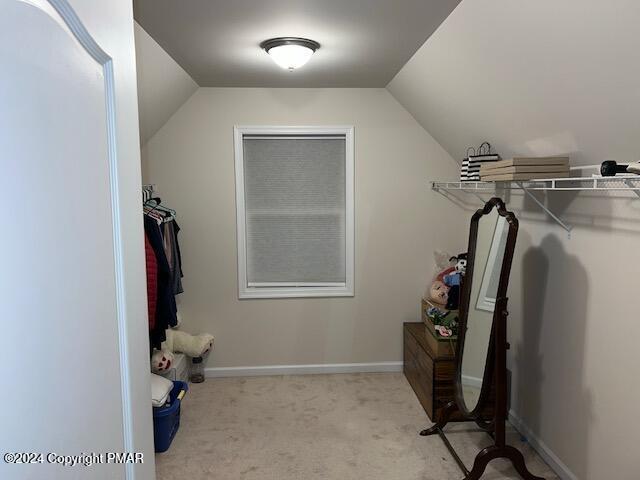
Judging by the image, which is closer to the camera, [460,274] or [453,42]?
[453,42]

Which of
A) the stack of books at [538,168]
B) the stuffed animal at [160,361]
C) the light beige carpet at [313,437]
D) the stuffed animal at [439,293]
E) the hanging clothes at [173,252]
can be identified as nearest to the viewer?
the stack of books at [538,168]

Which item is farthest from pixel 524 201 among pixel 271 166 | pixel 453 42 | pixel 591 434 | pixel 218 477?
pixel 218 477

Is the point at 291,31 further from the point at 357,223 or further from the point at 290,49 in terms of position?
the point at 357,223

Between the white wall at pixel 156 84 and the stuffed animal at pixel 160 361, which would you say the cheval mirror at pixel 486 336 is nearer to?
the stuffed animal at pixel 160 361

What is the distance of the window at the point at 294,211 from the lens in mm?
3795

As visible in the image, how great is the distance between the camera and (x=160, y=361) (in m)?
3.12

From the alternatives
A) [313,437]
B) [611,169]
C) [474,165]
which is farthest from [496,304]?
[313,437]

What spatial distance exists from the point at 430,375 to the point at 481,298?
2.59 ft

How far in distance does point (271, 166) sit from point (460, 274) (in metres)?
1.65

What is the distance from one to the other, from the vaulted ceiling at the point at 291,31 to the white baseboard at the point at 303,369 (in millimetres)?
2262

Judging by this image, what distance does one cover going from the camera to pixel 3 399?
1.70ft

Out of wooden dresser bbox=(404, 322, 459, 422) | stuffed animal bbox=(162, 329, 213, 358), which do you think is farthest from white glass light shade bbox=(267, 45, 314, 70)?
stuffed animal bbox=(162, 329, 213, 358)

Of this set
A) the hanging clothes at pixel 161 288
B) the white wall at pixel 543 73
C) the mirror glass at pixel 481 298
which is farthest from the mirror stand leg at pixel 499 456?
the hanging clothes at pixel 161 288

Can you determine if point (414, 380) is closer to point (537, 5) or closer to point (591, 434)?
point (591, 434)
